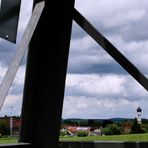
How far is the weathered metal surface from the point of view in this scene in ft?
23.0

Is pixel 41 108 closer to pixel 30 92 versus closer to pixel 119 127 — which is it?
pixel 30 92

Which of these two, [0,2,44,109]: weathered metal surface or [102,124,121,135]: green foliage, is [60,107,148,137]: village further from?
[0,2,44,109]: weathered metal surface

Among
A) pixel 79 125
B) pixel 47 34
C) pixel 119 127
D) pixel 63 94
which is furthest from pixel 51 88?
pixel 79 125

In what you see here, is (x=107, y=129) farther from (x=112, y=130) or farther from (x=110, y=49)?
(x=110, y=49)

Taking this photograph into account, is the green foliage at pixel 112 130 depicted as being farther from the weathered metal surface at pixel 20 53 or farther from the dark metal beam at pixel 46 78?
the weathered metal surface at pixel 20 53

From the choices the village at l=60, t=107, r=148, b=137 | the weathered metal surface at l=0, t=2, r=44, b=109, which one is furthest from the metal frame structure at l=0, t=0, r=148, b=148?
the village at l=60, t=107, r=148, b=137

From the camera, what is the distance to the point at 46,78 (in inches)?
316

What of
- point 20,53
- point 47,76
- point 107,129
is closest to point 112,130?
point 107,129

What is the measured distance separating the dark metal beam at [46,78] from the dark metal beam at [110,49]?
499mm

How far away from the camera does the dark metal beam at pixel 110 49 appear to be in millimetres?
8508

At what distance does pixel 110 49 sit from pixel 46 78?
1253 millimetres

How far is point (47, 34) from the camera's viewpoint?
320 inches

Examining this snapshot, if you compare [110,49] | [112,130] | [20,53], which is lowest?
[112,130]

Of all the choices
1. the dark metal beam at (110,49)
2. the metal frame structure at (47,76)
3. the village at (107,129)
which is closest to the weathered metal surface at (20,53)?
the metal frame structure at (47,76)
